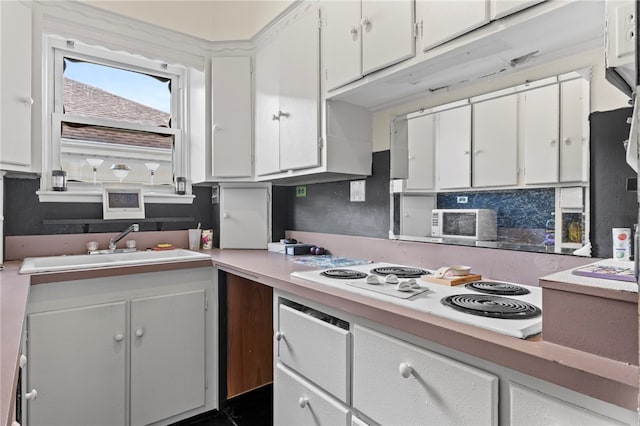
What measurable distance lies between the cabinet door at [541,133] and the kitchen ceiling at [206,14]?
65.5 inches

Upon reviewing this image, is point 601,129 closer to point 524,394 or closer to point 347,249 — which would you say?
point 524,394

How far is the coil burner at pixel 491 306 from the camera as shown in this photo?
3.02 feet

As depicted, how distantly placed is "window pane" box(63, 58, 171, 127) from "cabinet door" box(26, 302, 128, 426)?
4.67 feet

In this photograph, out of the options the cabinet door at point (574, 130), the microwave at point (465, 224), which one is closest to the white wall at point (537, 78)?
the cabinet door at point (574, 130)

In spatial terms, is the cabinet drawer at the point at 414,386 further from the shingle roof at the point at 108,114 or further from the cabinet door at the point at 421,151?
the shingle roof at the point at 108,114

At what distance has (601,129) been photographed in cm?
120

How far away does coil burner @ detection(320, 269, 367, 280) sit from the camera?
1.45 m

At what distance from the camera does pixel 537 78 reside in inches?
54.2

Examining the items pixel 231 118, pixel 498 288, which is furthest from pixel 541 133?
pixel 231 118

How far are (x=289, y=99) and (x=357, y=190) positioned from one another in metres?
0.65

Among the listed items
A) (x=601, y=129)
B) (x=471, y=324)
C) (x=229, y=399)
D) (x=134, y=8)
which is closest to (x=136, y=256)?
(x=229, y=399)

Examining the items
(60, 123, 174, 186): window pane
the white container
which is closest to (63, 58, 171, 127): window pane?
(60, 123, 174, 186): window pane

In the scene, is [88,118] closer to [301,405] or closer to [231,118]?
[231,118]

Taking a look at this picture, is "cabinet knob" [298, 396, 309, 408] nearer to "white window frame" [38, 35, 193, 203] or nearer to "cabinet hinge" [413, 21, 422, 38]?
"cabinet hinge" [413, 21, 422, 38]
